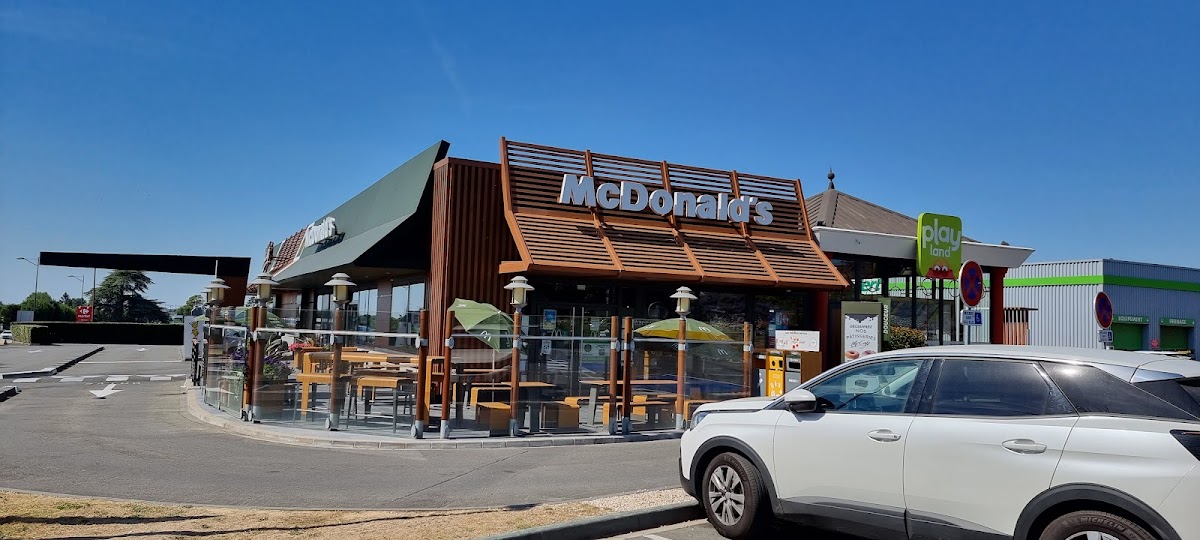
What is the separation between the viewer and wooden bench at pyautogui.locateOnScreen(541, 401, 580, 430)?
41.2 ft

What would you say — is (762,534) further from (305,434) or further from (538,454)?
(305,434)

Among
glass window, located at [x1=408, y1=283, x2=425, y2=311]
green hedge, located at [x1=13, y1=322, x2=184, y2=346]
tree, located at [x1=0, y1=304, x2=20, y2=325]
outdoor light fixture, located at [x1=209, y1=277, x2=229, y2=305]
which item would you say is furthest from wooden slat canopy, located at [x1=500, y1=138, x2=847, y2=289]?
tree, located at [x1=0, y1=304, x2=20, y2=325]

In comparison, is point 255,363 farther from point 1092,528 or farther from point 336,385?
point 1092,528

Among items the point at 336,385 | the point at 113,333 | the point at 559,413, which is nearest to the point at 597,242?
the point at 559,413

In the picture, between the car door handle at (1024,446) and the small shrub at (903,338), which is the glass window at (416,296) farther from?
the car door handle at (1024,446)

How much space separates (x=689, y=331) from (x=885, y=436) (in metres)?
8.00

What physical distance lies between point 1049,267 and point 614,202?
29469 mm

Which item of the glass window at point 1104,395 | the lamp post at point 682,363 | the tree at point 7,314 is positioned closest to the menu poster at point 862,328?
the lamp post at point 682,363

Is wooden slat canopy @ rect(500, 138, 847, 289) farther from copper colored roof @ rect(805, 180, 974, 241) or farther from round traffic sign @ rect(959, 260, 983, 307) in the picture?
round traffic sign @ rect(959, 260, 983, 307)

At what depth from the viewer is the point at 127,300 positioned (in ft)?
314

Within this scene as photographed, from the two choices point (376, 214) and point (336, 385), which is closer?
point (336, 385)

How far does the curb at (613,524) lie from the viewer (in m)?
6.30

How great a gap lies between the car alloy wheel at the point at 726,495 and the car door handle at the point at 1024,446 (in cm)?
219

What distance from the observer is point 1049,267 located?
127 feet
